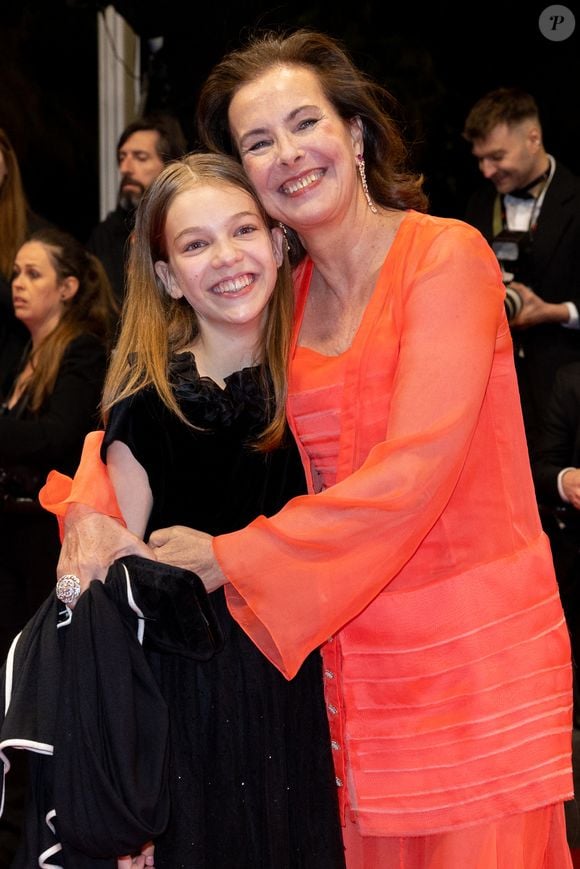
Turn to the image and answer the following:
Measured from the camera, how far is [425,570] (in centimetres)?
200

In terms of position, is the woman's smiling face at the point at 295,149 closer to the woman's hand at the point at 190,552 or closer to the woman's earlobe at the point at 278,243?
the woman's earlobe at the point at 278,243

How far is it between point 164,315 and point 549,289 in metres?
2.37

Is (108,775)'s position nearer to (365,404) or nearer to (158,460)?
(158,460)

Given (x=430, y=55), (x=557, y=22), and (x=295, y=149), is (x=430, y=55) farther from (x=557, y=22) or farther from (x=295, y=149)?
(x=295, y=149)

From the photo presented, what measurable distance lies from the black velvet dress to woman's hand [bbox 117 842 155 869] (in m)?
0.05

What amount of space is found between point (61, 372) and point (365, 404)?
235 cm

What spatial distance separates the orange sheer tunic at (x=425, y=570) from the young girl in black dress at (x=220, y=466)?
78mm

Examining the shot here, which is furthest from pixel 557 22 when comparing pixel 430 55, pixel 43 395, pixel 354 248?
pixel 354 248

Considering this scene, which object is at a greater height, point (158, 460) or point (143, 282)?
point (143, 282)

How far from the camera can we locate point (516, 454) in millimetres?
2051

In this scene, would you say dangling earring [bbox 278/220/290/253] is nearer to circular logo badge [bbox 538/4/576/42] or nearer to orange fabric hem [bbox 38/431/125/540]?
orange fabric hem [bbox 38/431/125/540]

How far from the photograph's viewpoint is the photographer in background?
4262 millimetres

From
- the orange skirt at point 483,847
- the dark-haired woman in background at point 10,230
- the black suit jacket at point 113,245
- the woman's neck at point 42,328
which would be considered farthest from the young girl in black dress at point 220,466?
the black suit jacket at point 113,245

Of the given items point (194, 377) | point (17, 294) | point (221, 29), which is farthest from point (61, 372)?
point (194, 377)
